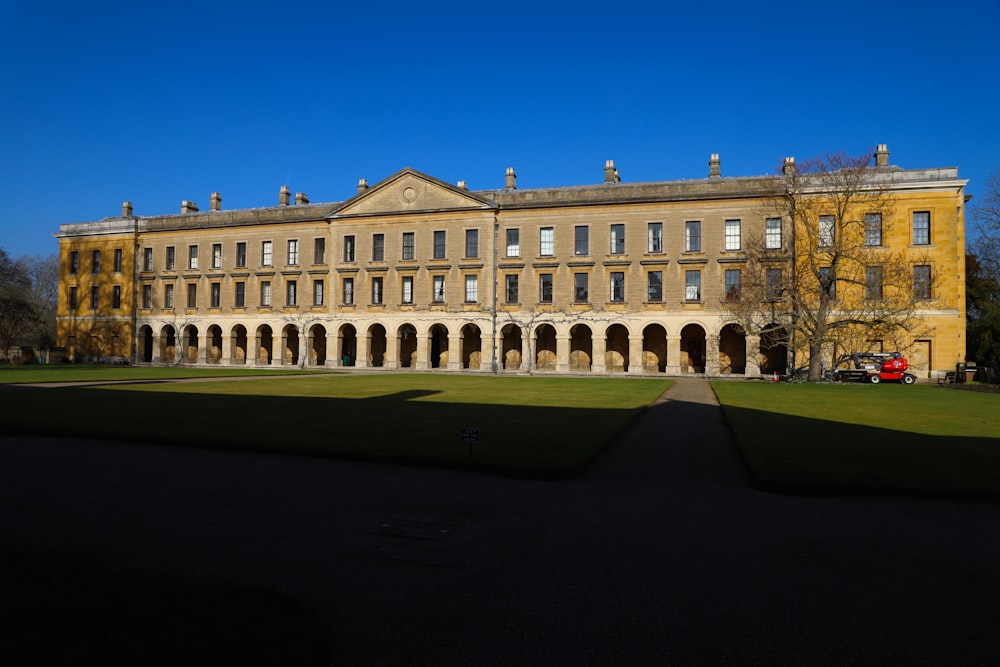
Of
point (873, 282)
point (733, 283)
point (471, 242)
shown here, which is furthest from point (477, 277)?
point (873, 282)

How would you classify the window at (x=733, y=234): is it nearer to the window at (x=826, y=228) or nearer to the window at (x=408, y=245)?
the window at (x=826, y=228)

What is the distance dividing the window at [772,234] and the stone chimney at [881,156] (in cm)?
788

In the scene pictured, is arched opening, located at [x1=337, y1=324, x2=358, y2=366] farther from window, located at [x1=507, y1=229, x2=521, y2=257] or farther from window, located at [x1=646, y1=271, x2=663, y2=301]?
window, located at [x1=646, y1=271, x2=663, y2=301]

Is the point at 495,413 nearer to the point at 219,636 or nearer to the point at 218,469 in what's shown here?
the point at 218,469

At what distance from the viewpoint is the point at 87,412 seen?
48.7 feet

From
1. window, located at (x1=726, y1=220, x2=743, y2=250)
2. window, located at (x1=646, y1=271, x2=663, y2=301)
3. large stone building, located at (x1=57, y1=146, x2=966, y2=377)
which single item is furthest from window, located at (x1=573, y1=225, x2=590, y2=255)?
window, located at (x1=726, y1=220, x2=743, y2=250)

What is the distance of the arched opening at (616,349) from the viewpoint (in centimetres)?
4484

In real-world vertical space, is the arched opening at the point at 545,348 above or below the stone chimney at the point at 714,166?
below

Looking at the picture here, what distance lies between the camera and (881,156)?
41344 mm

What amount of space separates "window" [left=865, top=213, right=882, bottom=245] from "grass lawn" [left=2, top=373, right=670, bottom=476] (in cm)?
2498

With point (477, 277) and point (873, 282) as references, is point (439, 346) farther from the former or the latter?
point (873, 282)

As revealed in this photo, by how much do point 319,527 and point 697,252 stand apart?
39253 mm

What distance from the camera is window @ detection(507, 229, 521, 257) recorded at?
45406mm

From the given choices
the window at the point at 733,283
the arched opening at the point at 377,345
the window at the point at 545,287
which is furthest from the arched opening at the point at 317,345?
the window at the point at 733,283
